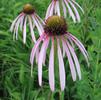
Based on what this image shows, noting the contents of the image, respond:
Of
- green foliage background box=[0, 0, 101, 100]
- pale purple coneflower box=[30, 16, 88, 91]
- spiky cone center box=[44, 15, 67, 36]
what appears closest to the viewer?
pale purple coneflower box=[30, 16, 88, 91]

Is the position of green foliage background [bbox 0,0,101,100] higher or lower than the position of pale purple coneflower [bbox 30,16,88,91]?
lower

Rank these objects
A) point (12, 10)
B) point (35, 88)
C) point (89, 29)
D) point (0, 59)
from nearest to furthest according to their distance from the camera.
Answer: point (35, 88), point (0, 59), point (89, 29), point (12, 10)

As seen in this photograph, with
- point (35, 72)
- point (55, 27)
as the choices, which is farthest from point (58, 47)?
point (35, 72)

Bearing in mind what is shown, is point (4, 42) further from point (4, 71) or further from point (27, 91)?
point (27, 91)

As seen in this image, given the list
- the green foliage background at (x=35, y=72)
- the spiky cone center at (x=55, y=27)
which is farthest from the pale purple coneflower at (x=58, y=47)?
the green foliage background at (x=35, y=72)

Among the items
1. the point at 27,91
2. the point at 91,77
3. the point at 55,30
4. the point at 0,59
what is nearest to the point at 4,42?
the point at 0,59

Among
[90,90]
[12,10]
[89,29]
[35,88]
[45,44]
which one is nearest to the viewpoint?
[45,44]

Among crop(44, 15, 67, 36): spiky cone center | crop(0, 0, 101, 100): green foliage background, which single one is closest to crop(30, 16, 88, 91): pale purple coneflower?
crop(44, 15, 67, 36): spiky cone center

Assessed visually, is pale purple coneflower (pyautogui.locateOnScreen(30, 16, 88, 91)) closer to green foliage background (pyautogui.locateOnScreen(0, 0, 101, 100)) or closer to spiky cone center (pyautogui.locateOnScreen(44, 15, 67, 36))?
spiky cone center (pyautogui.locateOnScreen(44, 15, 67, 36))

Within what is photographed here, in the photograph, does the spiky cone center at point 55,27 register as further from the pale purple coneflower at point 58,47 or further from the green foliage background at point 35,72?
the green foliage background at point 35,72

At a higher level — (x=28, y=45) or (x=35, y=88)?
(x=28, y=45)
